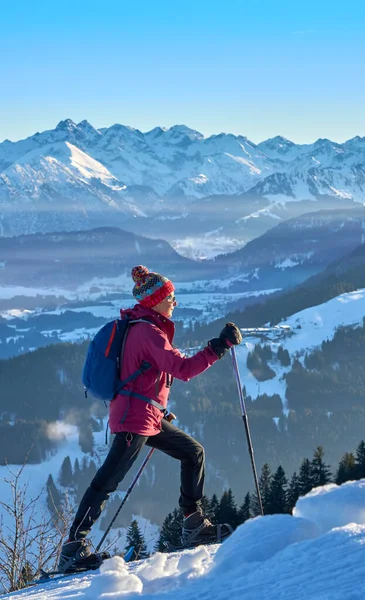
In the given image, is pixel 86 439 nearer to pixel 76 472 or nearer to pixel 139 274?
pixel 76 472

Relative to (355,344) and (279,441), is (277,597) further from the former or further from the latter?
(355,344)

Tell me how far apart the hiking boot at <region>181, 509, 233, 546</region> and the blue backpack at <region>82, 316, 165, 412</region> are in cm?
154

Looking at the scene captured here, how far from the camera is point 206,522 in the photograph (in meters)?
7.90

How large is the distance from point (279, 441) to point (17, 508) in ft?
505

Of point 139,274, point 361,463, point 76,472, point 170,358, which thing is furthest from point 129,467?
point 76,472

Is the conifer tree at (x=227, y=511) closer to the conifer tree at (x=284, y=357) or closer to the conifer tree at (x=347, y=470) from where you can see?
the conifer tree at (x=347, y=470)

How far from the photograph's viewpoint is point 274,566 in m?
4.57

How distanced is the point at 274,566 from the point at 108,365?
9.89 ft

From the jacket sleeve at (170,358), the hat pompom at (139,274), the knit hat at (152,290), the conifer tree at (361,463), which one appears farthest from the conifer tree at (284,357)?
the jacket sleeve at (170,358)

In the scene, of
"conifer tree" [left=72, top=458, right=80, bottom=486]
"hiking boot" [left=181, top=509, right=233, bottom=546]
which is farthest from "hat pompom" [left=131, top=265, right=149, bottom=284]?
"conifer tree" [left=72, top=458, right=80, bottom=486]

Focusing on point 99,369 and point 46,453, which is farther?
point 46,453

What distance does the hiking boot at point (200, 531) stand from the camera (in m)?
7.84

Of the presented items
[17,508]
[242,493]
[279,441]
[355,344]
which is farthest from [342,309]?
[17,508]

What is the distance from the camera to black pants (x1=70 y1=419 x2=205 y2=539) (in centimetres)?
712
